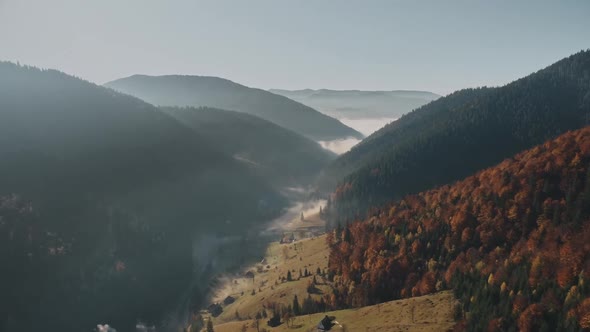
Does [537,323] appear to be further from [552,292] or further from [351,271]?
[351,271]

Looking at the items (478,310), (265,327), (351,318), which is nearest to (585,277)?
(478,310)

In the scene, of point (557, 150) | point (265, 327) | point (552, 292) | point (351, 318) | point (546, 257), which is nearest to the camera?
point (552, 292)

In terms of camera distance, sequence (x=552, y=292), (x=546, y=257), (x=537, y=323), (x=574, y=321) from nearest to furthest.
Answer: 1. (x=574, y=321)
2. (x=537, y=323)
3. (x=552, y=292)
4. (x=546, y=257)

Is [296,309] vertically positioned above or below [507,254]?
below

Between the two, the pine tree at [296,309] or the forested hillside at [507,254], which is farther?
the pine tree at [296,309]

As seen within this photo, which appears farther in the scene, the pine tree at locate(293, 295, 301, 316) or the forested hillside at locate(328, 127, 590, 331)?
the pine tree at locate(293, 295, 301, 316)

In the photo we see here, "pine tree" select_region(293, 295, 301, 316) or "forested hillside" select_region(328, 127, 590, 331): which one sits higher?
"forested hillside" select_region(328, 127, 590, 331)

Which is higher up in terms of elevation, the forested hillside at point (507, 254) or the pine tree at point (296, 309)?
the forested hillside at point (507, 254)

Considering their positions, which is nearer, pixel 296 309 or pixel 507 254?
pixel 507 254
